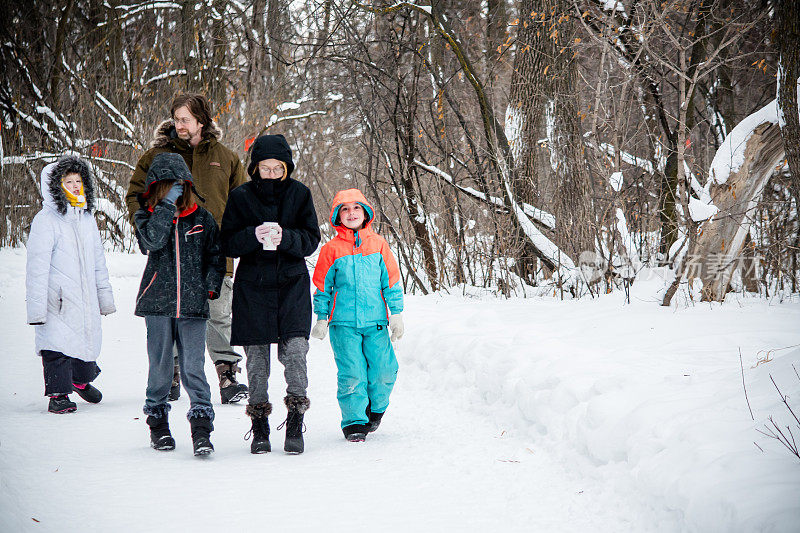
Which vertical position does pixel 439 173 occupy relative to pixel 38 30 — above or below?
below

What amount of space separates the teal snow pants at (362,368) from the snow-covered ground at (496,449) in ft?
0.77

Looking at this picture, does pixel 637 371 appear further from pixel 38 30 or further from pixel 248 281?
pixel 38 30

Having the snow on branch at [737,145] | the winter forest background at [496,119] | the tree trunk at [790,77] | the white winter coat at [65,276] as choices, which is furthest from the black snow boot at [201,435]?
the snow on branch at [737,145]

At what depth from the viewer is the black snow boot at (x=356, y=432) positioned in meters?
4.07

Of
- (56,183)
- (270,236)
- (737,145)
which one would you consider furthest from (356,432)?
(737,145)

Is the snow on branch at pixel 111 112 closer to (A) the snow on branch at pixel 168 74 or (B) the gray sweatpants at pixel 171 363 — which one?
(A) the snow on branch at pixel 168 74

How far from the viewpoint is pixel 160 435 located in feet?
12.5

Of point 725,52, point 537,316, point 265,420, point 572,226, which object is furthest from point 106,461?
point 725,52

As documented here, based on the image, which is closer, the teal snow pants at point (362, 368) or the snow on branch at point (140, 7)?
the teal snow pants at point (362, 368)

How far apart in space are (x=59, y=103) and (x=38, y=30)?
4.84 feet

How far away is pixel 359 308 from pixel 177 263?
1.12 m

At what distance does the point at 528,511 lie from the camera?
9.42 feet

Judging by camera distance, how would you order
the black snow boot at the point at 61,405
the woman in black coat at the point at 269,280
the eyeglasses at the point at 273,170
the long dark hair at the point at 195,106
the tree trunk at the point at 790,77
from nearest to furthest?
1. the tree trunk at the point at 790,77
2. the woman in black coat at the point at 269,280
3. the eyeglasses at the point at 273,170
4. the black snow boot at the point at 61,405
5. the long dark hair at the point at 195,106

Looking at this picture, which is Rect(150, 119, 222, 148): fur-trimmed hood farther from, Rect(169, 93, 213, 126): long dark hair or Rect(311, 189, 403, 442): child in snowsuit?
Rect(311, 189, 403, 442): child in snowsuit
